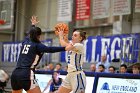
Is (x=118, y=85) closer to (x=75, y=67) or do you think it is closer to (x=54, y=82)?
(x=54, y=82)

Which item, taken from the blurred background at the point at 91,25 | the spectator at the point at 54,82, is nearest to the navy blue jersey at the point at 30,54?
the spectator at the point at 54,82

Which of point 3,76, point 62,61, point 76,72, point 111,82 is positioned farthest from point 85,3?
point 76,72

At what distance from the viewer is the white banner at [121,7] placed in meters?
13.6

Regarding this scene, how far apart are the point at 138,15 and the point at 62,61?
13.4 ft

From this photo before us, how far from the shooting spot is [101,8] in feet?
48.4

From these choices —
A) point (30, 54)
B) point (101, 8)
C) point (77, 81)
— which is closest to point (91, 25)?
point (101, 8)

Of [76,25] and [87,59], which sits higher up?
[76,25]

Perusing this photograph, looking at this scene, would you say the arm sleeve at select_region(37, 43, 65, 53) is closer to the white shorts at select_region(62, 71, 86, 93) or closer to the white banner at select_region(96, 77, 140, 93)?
the white shorts at select_region(62, 71, 86, 93)

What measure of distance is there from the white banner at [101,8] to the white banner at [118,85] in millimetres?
4897

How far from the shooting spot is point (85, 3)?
50.9 ft

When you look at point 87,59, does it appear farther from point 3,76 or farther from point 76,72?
point 76,72

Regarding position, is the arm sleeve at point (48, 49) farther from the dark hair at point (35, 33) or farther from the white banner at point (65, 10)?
the white banner at point (65, 10)

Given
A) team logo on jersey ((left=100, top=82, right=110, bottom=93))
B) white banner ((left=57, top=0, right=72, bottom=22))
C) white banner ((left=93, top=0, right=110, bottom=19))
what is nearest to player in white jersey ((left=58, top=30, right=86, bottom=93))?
team logo on jersey ((left=100, top=82, right=110, bottom=93))

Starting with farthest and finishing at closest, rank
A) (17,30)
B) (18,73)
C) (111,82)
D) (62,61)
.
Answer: (17,30) → (62,61) → (111,82) → (18,73)
